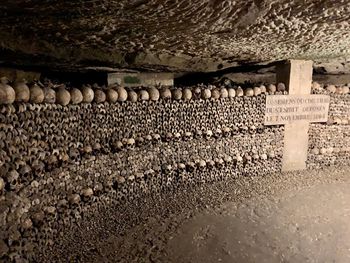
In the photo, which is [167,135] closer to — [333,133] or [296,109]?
[296,109]

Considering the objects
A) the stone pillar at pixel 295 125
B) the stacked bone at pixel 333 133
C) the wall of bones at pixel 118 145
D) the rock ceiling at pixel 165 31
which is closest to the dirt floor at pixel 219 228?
the wall of bones at pixel 118 145

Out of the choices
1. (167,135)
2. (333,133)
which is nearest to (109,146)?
(167,135)

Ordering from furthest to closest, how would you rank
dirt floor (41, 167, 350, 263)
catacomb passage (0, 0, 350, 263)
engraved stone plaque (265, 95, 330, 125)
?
engraved stone plaque (265, 95, 330, 125) < dirt floor (41, 167, 350, 263) < catacomb passage (0, 0, 350, 263)

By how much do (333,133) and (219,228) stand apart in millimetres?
2626

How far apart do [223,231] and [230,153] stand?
1265mm

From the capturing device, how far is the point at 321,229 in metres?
2.66

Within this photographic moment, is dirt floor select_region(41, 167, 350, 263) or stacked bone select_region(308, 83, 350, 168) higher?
stacked bone select_region(308, 83, 350, 168)

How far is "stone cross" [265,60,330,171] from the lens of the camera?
3.88 meters

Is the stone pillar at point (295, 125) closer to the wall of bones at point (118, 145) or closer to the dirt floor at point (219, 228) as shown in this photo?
the wall of bones at point (118, 145)

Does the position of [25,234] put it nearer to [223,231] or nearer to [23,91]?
[23,91]

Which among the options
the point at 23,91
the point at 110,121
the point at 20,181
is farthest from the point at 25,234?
the point at 110,121

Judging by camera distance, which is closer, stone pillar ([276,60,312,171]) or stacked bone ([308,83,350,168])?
stone pillar ([276,60,312,171])

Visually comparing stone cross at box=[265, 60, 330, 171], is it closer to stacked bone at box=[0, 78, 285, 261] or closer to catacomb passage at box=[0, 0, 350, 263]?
catacomb passage at box=[0, 0, 350, 263]

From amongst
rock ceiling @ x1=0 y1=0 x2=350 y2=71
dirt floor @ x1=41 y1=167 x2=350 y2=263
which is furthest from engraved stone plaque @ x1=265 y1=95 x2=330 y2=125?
dirt floor @ x1=41 y1=167 x2=350 y2=263
